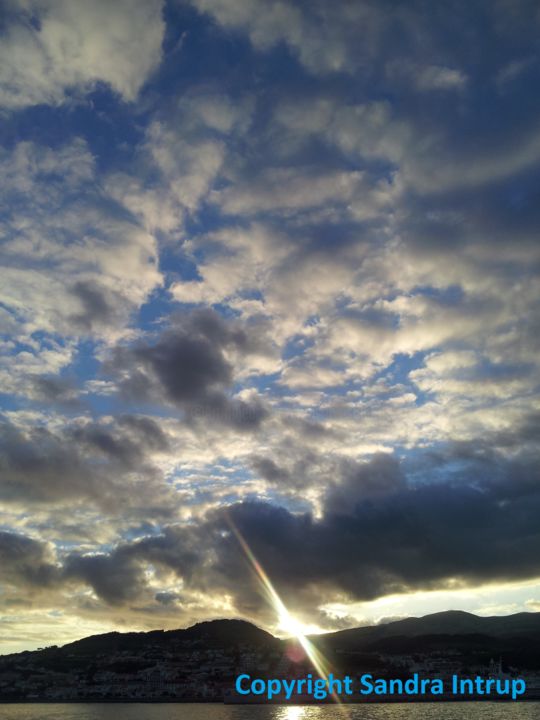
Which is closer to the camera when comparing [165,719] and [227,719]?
[227,719]

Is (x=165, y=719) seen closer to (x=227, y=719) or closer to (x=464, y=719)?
(x=227, y=719)

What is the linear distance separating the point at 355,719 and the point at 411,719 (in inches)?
663

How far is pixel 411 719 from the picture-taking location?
513ft

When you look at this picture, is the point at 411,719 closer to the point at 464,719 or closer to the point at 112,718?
the point at 464,719

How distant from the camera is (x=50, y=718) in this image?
7062 inches

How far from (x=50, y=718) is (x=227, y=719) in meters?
59.5

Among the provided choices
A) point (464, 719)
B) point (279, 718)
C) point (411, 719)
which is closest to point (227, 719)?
point (279, 718)

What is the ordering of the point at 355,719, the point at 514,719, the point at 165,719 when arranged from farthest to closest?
the point at 165,719, the point at 355,719, the point at 514,719

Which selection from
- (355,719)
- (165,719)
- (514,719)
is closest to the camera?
(514,719)

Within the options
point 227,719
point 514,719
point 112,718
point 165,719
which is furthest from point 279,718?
point 514,719

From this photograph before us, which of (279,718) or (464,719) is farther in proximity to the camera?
(279,718)

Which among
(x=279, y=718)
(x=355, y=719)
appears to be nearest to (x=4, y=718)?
(x=279, y=718)

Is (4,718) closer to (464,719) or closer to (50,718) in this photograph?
(50,718)

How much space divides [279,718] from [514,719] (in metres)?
67.9
